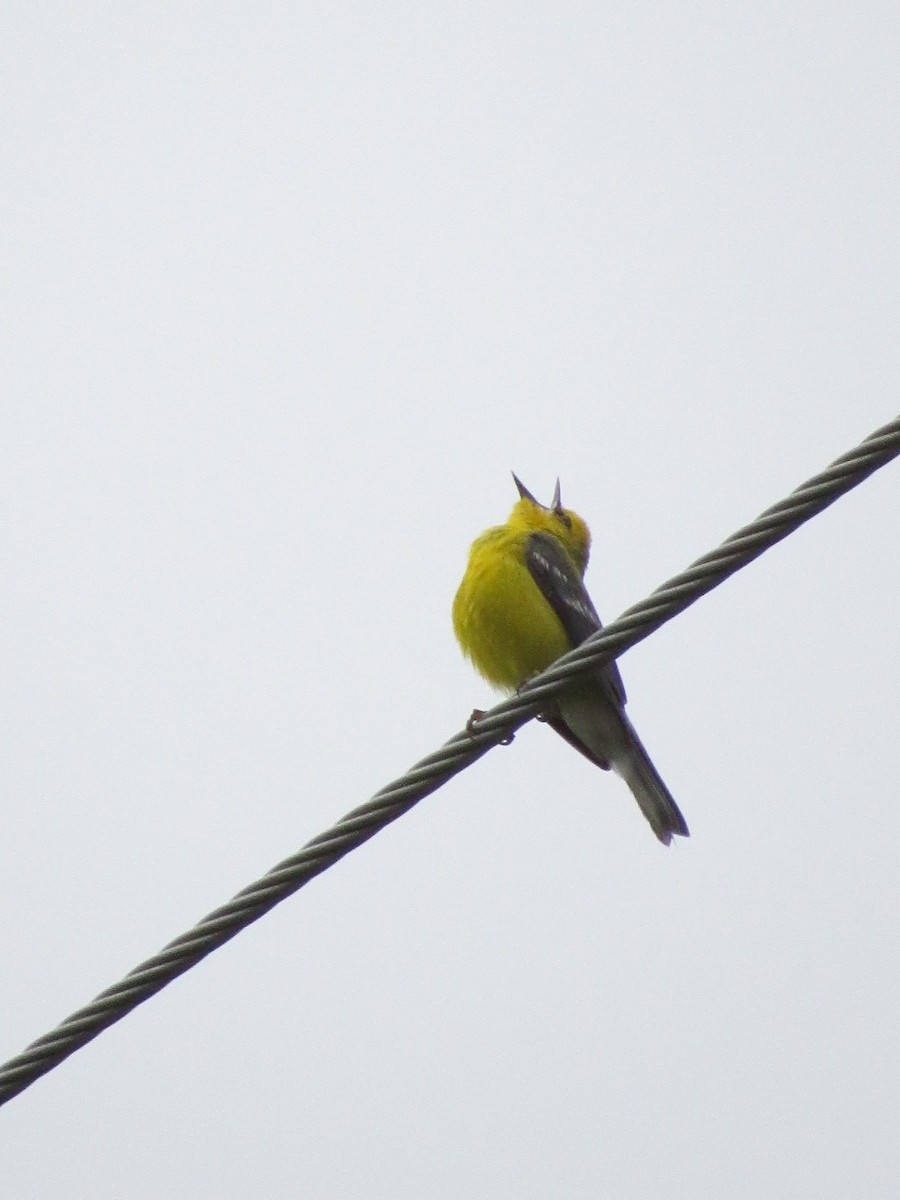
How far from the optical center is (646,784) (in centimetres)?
572

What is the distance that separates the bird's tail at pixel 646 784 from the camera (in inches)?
222

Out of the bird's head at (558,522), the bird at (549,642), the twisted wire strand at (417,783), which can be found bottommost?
the twisted wire strand at (417,783)

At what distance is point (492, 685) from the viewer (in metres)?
6.15

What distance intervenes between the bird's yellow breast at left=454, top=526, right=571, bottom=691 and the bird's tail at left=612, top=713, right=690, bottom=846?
0.46 m

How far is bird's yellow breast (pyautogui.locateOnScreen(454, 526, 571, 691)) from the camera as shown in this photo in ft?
19.2

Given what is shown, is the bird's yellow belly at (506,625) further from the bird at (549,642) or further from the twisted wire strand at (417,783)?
the twisted wire strand at (417,783)

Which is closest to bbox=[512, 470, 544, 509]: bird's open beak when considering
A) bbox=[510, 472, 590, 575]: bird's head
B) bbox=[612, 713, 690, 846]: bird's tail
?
bbox=[510, 472, 590, 575]: bird's head

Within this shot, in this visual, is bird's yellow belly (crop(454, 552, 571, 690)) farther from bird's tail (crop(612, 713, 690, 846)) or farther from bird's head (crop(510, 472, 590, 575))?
bird's head (crop(510, 472, 590, 575))

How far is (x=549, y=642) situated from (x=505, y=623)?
20cm

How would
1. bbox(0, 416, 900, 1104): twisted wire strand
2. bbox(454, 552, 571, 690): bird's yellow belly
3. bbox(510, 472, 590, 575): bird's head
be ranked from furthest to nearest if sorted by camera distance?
bbox(510, 472, 590, 575): bird's head, bbox(454, 552, 571, 690): bird's yellow belly, bbox(0, 416, 900, 1104): twisted wire strand

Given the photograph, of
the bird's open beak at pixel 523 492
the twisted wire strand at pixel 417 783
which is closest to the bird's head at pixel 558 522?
the bird's open beak at pixel 523 492

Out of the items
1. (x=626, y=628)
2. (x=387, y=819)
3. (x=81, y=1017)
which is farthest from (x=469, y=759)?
(x=81, y=1017)

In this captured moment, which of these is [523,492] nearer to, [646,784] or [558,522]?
[558,522]

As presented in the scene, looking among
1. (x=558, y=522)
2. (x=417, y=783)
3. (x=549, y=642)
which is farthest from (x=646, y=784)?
(x=417, y=783)
